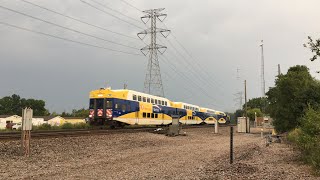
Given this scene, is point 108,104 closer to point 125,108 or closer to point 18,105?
point 125,108

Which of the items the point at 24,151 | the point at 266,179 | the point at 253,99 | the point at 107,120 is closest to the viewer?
the point at 266,179

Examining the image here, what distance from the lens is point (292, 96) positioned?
39031 millimetres

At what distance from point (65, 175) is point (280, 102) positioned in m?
34.5

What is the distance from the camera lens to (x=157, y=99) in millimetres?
39750

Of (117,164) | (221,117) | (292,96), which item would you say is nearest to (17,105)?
(221,117)

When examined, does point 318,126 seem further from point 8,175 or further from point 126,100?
point 126,100

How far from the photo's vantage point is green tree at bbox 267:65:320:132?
35.0 metres

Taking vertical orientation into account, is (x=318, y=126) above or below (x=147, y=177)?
above

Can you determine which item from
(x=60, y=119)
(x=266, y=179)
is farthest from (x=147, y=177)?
(x=60, y=119)

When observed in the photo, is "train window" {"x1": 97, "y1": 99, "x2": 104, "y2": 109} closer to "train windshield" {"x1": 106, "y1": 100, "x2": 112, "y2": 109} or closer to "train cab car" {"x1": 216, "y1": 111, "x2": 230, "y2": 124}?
"train windshield" {"x1": 106, "y1": 100, "x2": 112, "y2": 109}

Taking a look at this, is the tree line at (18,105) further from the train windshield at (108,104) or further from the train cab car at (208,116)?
the train windshield at (108,104)

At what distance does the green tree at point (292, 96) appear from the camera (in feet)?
115

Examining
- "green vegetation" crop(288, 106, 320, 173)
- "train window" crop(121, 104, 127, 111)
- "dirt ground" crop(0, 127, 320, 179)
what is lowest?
"dirt ground" crop(0, 127, 320, 179)

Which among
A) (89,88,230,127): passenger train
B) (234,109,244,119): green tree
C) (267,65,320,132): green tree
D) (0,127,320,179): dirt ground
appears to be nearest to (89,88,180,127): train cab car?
(89,88,230,127): passenger train
